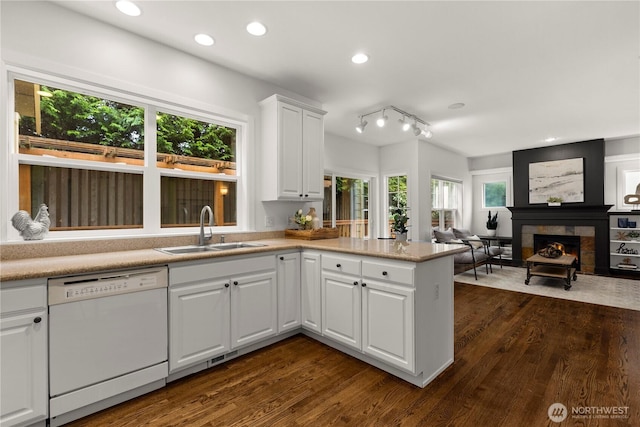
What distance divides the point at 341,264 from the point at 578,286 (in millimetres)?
4785

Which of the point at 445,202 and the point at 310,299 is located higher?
the point at 445,202

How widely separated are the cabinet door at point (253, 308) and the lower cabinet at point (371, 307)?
47 centimetres

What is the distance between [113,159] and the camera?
8.27 feet

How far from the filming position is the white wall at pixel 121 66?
6.66 ft

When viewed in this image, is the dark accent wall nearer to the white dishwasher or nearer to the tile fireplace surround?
the tile fireplace surround

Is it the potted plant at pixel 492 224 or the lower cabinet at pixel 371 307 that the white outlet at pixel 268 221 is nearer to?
the lower cabinet at pixel 371 307

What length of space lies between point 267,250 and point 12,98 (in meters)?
2.09

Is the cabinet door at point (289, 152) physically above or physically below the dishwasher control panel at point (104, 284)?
above

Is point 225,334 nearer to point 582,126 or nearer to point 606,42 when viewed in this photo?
point 606,42

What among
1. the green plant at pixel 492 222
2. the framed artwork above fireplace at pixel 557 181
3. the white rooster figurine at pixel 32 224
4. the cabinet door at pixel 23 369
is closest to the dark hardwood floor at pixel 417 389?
the cabinet door at pixel 23 369

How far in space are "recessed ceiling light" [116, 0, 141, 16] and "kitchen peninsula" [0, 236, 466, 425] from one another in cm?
175

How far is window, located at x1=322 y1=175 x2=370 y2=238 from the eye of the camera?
5.50m

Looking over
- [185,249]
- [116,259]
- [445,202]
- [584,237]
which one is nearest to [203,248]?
[185,249]

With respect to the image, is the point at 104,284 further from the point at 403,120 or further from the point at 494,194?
the point at 494,194
